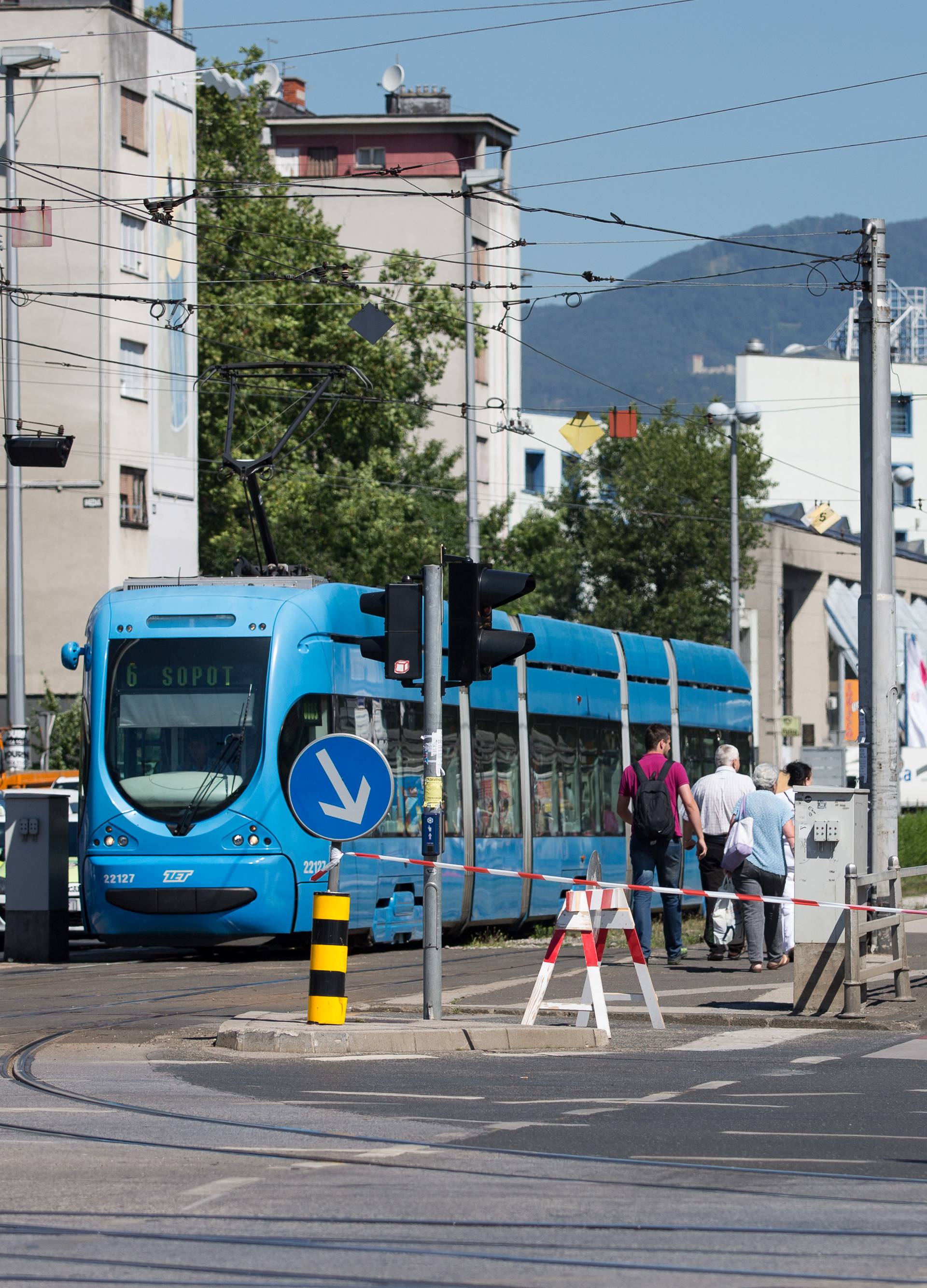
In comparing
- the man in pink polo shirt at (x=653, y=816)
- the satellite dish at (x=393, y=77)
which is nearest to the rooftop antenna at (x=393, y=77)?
the satellite dish at (x=393, y=77)

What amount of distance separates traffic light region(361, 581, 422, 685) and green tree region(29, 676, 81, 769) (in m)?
26.7

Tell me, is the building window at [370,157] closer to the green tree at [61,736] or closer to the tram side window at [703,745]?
the green tree at [61,736]

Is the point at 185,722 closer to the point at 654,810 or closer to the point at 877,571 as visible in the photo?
the point at 654,810

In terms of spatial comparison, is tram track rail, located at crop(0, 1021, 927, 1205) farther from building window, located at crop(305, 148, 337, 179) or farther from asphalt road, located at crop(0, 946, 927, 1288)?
building window, located at crop(305, 148, 337, 179)

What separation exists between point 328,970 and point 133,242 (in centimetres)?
3422

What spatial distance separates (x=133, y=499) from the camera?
44.6 metres

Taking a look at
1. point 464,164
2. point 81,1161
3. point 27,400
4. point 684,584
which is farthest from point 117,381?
point 81,1161

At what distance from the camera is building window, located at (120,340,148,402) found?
1727 inches

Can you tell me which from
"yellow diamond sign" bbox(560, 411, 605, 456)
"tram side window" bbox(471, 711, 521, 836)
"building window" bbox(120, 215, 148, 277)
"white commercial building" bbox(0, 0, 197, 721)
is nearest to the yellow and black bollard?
"tram side window" bbox(471, 711, 521, 836)

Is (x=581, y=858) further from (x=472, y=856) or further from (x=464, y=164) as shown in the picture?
(x=464, y=164)

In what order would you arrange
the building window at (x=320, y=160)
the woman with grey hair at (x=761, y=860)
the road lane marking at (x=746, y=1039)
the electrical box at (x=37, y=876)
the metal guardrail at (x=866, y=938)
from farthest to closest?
the building window at (x=320, y=160) < the electrical box at (x=37, y=876) < the woman with grey hair at (x=761, y=860) < the metal guardrail at (x=866, y=938) < the road lane marking at (x=746, y=1039)

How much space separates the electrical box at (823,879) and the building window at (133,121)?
3323 centimetres

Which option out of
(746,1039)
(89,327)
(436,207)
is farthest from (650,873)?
(436,207)

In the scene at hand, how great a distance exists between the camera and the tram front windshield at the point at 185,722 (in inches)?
701
